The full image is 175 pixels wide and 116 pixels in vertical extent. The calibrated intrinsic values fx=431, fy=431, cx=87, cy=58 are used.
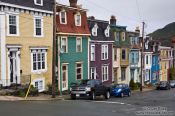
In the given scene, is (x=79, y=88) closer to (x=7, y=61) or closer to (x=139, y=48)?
(x=7, y=61)

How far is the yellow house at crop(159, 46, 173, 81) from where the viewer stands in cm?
9203

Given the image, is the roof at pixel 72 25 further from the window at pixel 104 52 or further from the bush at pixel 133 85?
the bush at pixel 133 85

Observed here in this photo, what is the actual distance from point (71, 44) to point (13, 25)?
1193 centimetres

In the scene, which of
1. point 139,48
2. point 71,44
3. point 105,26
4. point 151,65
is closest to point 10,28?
point 71,44

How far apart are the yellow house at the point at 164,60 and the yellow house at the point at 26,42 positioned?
174 feet

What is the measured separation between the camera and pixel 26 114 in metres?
21.3

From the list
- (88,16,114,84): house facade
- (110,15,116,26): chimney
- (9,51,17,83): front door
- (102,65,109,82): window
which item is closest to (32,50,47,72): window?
(9,51,17,83): front door

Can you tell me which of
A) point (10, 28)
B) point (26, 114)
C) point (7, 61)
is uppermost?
point (10, 28)

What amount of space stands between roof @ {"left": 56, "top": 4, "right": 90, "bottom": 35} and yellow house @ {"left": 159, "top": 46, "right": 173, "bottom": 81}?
43.5 metres

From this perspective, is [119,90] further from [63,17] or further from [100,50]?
[100,50]

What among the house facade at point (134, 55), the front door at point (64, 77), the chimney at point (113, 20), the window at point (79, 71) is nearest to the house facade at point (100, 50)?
the window at point (79, 71)

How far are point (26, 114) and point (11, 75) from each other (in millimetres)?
14977

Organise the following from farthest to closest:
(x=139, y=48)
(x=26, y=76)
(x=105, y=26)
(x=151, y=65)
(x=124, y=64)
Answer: (x=151, y=65)
(x=139, y=48)
(x=124, y=64)
(x=105, y=26)
(x=26, y=76)

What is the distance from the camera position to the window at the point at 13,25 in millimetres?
34869
